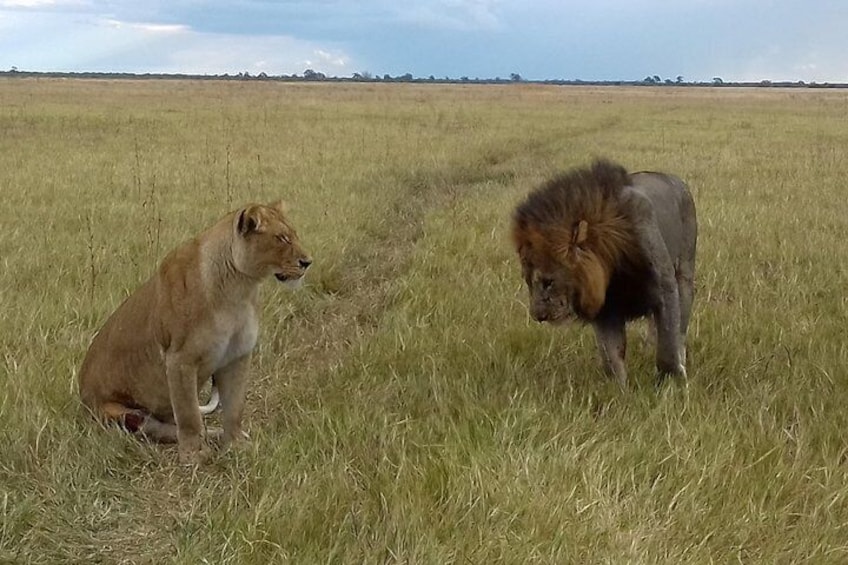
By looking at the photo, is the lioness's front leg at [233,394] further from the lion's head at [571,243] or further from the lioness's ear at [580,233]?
the lioness's ear at [580,233]

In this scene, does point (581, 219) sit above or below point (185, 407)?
above

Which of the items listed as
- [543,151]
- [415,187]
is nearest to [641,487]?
[415,187]

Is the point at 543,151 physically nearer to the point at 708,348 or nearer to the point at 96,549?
the point at 708,348

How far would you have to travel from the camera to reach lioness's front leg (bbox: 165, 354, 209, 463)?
3.84 metres

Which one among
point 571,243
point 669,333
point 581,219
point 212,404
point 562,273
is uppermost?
point 581,219

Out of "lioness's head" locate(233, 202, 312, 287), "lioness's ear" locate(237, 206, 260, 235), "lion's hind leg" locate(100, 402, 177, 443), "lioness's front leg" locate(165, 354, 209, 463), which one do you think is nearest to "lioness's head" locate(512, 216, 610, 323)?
"lioness's head" locate(233, 202, 312, 287)

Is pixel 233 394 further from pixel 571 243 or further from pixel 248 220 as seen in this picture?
pixel 571 243

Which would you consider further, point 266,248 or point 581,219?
point 581,219

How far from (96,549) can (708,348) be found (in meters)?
3.76

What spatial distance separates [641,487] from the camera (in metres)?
3.48

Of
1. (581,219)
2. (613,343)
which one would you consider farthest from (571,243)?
(613,343)

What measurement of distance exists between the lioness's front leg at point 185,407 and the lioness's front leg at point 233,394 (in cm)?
15

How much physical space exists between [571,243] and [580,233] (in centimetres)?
7

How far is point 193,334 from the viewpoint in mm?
3828
